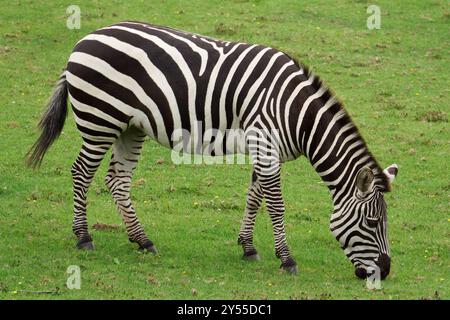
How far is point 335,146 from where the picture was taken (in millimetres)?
10891

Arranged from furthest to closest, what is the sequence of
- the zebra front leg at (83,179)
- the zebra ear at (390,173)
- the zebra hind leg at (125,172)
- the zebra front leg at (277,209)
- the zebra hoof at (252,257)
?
the zebra hind leg at (125,172)
the zebra front leg at (83,179)
the zebra hoof at (252,257)
the zebra front leg at (277,209)
the zebra ear at (390,173)

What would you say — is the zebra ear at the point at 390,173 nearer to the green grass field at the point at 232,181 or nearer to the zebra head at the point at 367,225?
the zebra head at the point at 367,225

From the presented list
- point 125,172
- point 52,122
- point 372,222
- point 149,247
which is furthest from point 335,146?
point 52,122

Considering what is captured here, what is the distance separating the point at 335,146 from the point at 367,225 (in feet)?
3.34

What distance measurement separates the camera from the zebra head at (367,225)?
1069cm

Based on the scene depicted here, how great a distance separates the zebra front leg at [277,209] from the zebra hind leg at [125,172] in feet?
6.44

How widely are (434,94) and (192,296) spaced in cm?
1108

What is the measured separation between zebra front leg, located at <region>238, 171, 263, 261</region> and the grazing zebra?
1cm

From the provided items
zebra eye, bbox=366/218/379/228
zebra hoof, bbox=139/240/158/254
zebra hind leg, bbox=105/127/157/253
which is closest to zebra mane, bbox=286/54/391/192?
zebra eye, bbox=366/218/379/228

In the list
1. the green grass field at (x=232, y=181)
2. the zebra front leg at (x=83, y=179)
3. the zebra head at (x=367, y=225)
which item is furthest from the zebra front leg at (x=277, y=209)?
the zebra front leg at (x=83, y=179)

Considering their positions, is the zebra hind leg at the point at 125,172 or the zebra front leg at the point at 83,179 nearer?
the zebra front leg at the point at 83,179

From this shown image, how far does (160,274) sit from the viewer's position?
1105cm

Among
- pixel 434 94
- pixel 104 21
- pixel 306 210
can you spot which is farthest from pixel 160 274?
pixel 104 21
